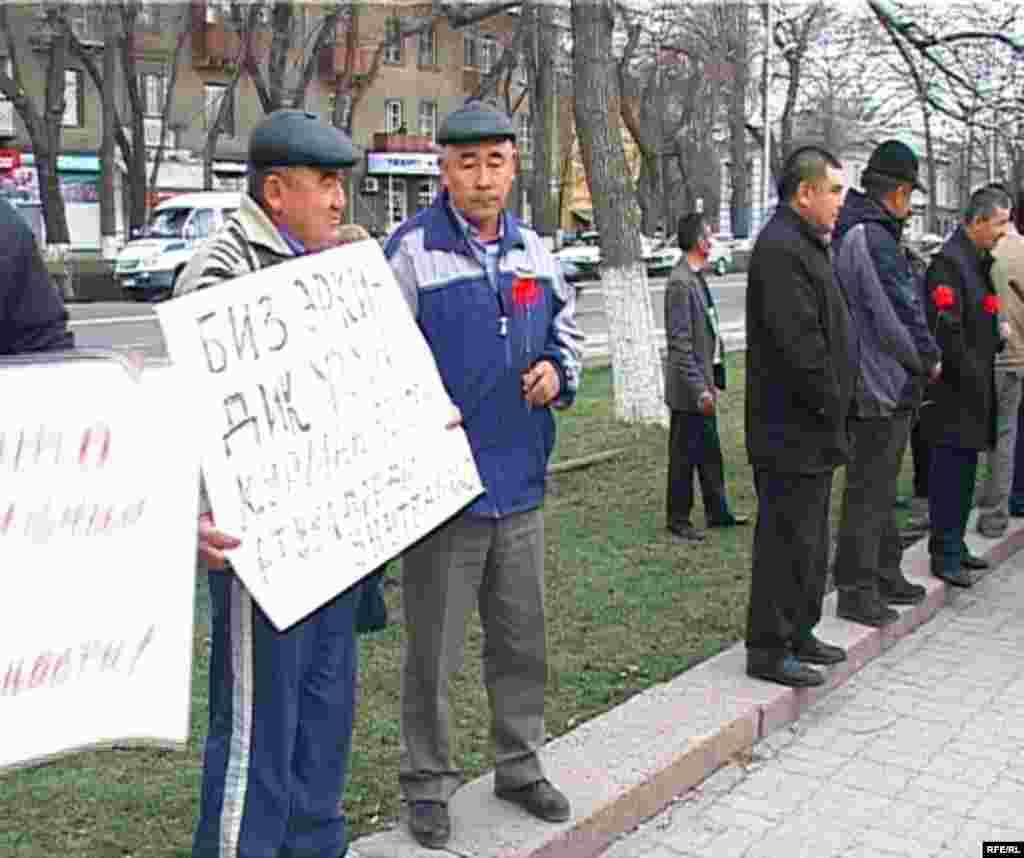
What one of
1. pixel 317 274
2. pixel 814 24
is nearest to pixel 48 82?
pixel 814 24

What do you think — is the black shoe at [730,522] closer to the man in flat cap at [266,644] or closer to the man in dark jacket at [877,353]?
the man in dark jacket at [877,353]

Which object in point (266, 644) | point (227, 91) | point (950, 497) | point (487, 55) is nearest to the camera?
point (266, 644)

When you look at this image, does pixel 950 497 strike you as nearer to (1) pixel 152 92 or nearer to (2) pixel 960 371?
(2) pixel 960 371

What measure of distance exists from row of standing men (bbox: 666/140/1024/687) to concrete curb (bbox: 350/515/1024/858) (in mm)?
184

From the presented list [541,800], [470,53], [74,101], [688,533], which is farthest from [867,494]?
[470,53]

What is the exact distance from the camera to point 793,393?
4.81 meters

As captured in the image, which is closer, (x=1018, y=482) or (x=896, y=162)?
(x=896, y=162)

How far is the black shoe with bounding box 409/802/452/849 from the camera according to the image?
11.8ft

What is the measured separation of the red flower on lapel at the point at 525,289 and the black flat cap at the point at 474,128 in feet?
1.21

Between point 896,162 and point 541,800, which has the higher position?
point 896,162

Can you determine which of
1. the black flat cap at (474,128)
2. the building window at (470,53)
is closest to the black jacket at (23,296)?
the black flat cap at (474,128)

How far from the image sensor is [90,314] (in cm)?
2512

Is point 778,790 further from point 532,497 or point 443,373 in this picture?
point 443,373

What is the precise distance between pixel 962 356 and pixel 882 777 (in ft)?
8.59
